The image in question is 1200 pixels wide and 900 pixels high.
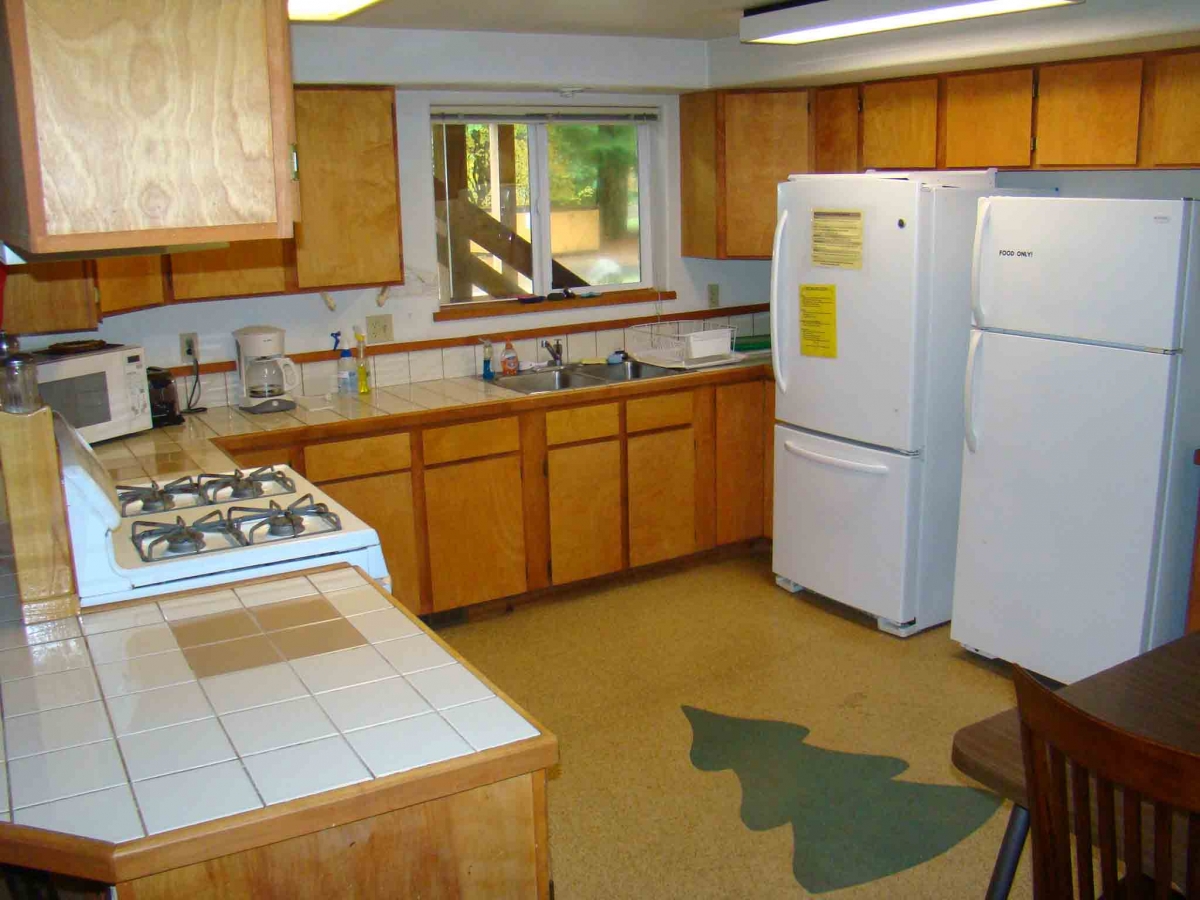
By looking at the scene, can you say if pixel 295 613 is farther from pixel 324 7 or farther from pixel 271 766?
pixel 324 7

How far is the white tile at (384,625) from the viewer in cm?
197

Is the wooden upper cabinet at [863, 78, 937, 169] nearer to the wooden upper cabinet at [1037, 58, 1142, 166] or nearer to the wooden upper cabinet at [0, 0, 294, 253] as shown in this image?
the wooden upper cabinet at [1037, 58, 1142, 166]

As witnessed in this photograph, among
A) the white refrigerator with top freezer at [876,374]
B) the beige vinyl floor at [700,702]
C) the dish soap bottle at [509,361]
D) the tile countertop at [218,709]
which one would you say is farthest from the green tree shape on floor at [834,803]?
the dish soap bottle at [509,361]

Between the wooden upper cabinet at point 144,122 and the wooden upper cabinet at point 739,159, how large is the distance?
324cm

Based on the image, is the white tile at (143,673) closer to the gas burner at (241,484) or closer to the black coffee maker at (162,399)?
the gas burner at (241,484)

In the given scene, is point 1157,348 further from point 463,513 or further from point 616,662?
point 463,513

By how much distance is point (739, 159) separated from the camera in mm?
4684

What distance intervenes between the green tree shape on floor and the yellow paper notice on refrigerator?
1.40 meters

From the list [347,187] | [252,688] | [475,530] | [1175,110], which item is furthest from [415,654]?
[1175,110]

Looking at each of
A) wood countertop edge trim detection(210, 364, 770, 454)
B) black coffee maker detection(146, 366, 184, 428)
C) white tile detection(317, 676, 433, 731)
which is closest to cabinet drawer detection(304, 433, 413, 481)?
wood countertop edge trim detection(210, 364, 770, 454)

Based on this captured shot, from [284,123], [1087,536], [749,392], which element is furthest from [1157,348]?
[284,123]

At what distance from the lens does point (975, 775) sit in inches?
64.8

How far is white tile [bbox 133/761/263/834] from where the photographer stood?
55.9 inches

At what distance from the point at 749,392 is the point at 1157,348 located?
6.12 feet
